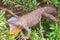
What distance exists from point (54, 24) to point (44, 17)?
0.13 metres

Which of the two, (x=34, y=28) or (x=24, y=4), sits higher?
(x=24, y=4)

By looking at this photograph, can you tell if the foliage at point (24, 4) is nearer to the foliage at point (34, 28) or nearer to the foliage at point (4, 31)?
the foliage at point (34, 28)

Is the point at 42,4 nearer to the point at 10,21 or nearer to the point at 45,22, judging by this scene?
the point at 45,22

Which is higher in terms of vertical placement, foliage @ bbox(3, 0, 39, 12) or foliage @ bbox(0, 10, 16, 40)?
foliage @ bbox(3, 0, 39, 12)

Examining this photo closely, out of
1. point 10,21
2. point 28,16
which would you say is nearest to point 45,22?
point 28,16

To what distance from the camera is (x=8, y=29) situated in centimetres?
209

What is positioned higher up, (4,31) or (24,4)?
(24,4)

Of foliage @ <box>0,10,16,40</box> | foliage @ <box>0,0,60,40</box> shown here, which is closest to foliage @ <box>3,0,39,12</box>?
foliage @ <box>0,0,60,40</box>

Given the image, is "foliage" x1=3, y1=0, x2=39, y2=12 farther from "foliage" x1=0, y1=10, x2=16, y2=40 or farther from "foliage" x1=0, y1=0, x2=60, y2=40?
"foliage" x1=0, y1=10, x2=16, y2=40

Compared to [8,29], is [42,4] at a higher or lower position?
higher

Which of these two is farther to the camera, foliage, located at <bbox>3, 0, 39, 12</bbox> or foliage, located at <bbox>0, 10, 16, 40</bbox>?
foliage, located at <bbox>3, 0, 39, 12</bbox>

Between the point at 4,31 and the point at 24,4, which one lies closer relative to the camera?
the point at 4,31

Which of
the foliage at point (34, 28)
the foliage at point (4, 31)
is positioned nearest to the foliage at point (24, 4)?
the foliage at point (34, 28)

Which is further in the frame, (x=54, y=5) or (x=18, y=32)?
(x=54, y=5)
